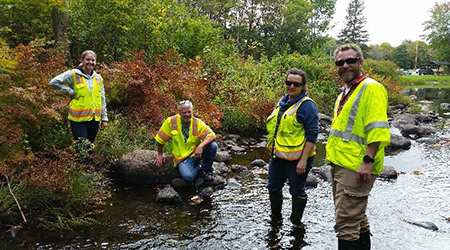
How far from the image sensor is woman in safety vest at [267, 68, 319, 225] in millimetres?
4301

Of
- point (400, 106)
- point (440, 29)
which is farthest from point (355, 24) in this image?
point (400, 106)

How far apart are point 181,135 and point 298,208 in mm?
2482

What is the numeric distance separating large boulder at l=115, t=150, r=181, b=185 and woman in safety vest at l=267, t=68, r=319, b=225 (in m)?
2.56

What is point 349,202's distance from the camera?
10.7 ft

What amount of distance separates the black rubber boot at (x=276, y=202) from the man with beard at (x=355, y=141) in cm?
165

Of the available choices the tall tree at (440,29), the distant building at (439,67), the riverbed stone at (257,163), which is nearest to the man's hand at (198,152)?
the riverbed stone at (257,163)

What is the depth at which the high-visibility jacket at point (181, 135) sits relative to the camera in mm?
6075

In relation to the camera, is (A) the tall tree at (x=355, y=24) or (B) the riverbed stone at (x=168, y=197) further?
(A) the tall tree at (x=355, y=24)

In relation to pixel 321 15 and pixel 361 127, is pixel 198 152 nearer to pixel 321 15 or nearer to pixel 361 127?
pixel 361 127

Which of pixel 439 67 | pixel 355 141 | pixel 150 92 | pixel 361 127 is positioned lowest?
pixel 355 141

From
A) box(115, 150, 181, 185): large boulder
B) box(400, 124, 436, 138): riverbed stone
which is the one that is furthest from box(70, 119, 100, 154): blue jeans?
box(400, 124, 436, 138): riverbed stone

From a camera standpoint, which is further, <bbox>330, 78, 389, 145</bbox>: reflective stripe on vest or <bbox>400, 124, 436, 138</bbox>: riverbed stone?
<bbox>400, 124, 436, 138</bbox>: riverbed stone

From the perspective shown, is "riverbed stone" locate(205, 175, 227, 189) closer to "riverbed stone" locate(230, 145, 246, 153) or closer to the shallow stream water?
the shallow stream water

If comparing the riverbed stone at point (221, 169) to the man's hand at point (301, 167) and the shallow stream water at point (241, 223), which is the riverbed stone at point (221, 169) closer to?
the shallow stream water at point (241, 223)
